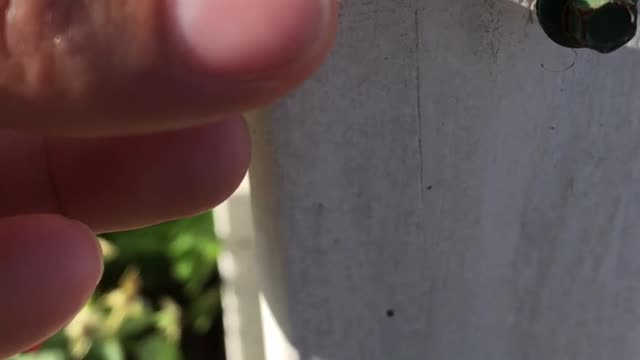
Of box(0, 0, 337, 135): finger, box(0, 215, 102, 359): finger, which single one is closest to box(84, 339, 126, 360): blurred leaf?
box(0, 215, 102, 359): finger

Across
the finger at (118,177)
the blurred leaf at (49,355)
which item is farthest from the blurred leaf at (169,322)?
the finger at (118,177)

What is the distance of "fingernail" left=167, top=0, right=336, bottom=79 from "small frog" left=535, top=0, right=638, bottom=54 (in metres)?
0.11

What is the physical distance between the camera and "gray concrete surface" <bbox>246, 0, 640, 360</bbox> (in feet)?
1.60

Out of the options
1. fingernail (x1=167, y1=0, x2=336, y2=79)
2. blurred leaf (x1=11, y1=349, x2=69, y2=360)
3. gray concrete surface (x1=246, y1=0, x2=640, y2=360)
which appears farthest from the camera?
blurred leaf (x1=11, y1=349, x2=69, y2=360)

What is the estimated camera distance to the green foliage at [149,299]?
3.65 ft

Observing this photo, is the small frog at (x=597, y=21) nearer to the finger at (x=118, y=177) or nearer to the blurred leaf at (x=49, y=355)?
the finger at (x=118, y=177)

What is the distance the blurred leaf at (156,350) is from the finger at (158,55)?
2.55 feet

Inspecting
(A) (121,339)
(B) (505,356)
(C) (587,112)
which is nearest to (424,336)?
(B) (505,356)

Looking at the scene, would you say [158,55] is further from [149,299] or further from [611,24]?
[149,299]

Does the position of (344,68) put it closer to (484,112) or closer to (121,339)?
(484,112)

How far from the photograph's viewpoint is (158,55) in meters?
0.40

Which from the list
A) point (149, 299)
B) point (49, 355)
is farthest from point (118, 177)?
point (149, 299)

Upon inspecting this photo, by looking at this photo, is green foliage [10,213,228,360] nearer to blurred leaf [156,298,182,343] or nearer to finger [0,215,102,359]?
blurred leaf [156,298,182,343]

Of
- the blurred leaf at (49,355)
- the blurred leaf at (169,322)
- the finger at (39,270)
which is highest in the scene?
the finger at (39,270)
